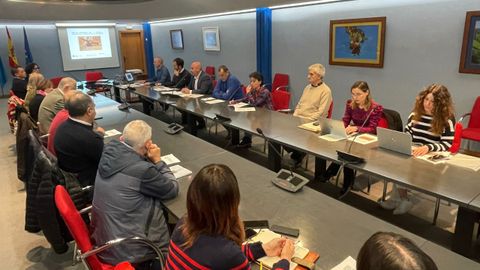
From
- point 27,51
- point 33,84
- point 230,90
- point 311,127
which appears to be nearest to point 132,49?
point 27,51

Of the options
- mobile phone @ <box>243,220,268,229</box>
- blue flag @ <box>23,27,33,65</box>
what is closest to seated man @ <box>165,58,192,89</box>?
mobile phone @ <box>243,220,268,229</box>

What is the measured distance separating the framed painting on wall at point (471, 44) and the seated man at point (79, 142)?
13.8ft

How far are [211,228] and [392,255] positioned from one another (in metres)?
0.63

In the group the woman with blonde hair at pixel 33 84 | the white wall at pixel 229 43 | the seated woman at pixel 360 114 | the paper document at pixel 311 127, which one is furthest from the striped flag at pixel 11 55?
the seated woman at pixel 360 114

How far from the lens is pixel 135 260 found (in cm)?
179

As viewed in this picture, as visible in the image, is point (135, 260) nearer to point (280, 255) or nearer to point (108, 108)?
point (280, 255)

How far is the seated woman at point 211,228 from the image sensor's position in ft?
3.86

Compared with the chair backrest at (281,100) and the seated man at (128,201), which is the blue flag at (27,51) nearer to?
the chair backrest at (281,100)

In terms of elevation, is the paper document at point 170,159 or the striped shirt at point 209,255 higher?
the striped shirt at point 209,255

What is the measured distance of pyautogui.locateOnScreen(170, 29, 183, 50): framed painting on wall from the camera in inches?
379

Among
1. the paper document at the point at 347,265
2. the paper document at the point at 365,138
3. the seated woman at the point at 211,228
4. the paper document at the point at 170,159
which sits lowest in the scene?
the paper document at the point at 347,265

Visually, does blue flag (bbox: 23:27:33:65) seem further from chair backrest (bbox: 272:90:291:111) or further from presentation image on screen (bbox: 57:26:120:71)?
chair backrest (bbox: 272:90:291:111)

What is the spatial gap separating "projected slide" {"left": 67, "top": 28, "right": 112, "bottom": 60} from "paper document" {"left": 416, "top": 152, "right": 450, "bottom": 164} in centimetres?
1084

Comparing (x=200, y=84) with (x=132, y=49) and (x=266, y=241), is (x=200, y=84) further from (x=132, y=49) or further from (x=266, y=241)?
(x=132, y=49)
